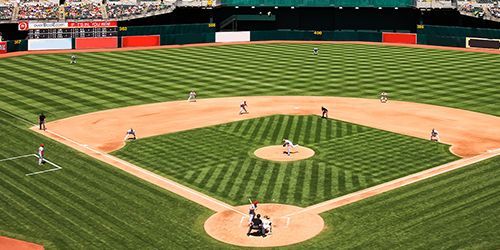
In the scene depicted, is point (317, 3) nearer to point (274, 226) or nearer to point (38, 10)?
point (38, 10)

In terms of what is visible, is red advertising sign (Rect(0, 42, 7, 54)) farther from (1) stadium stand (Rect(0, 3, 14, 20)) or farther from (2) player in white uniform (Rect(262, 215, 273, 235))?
(2) player in white uniform (Rect(262, 215, 273, 235))

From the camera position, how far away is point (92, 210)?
102ft

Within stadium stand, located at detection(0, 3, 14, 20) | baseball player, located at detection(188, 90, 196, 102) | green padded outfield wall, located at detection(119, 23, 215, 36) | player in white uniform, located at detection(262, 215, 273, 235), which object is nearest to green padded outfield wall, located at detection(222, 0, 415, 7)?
green padded outfield wall, located at detection(119, 23, 215, 36)

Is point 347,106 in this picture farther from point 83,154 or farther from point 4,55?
point 4,55

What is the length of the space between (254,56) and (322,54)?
1145 centimetres

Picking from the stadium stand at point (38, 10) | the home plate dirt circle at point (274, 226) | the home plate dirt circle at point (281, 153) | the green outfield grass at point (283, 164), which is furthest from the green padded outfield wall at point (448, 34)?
the home plate dirt circle at point (274, 226)

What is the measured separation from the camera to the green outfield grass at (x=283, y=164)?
34812 millimetres

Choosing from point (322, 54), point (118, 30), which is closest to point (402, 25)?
point (322, 54)

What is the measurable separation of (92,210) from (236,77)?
44.8 meters

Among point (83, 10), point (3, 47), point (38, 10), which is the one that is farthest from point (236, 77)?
point (38, 10)

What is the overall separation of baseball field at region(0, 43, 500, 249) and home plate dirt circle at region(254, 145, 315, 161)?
0.71m

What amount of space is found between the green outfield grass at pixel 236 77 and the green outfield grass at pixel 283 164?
14366mm

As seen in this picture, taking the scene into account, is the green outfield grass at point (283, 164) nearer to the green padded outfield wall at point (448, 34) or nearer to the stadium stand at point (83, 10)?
the stadium stand at point (83, 10)

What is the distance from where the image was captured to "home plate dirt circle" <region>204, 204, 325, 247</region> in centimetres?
2781
